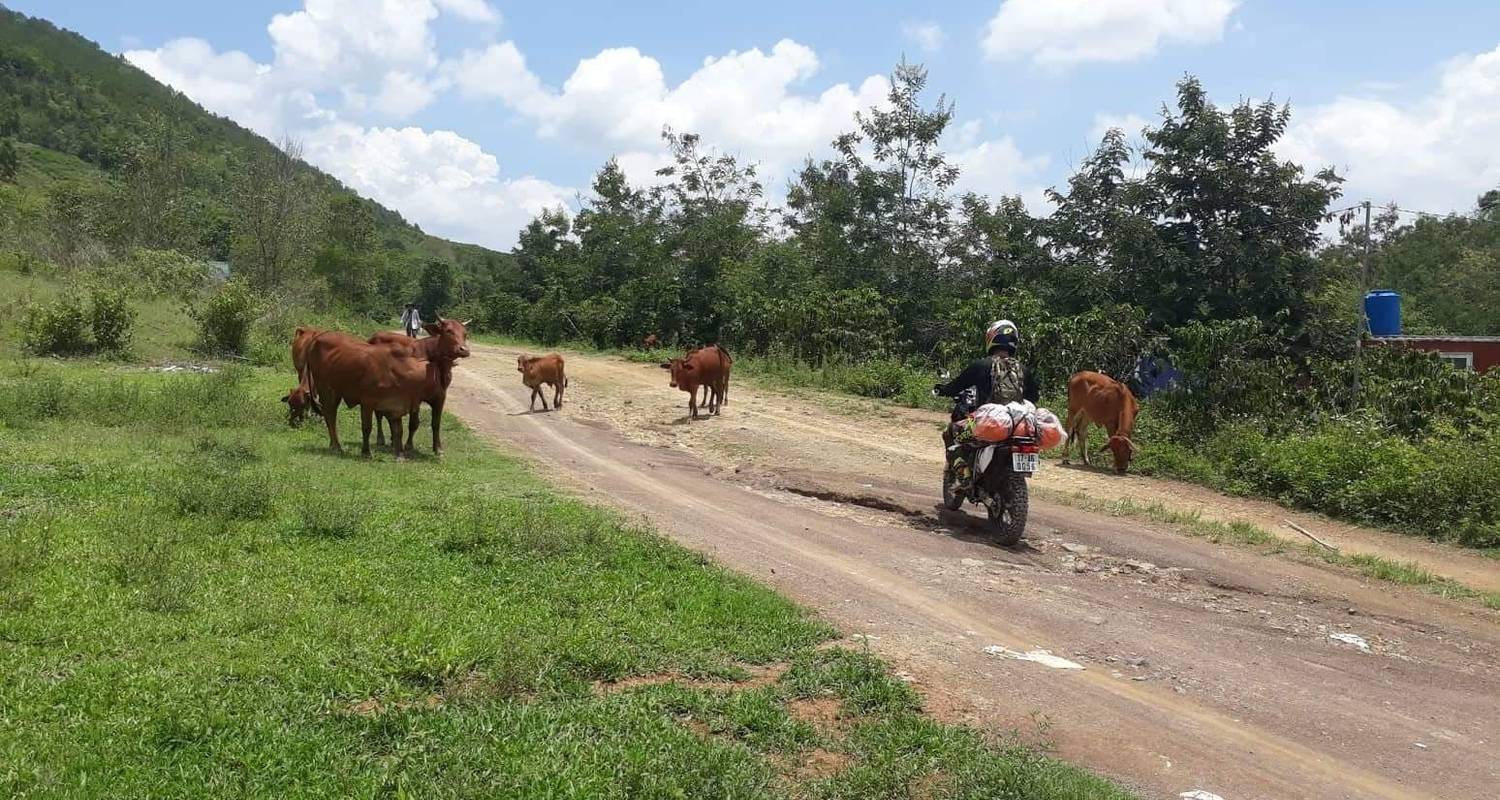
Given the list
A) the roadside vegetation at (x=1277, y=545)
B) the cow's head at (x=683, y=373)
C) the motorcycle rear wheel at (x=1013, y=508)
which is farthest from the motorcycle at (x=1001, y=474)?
the cow's head at (x=683, y=373)

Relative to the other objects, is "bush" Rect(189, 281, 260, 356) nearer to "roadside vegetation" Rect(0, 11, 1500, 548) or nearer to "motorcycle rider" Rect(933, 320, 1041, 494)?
"roadside vegetation" Rect(0, 11, 1500, 548)

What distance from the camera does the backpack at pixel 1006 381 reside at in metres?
9.17

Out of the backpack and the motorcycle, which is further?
the backpack

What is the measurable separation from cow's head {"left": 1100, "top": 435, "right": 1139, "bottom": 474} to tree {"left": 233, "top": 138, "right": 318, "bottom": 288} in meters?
33.5

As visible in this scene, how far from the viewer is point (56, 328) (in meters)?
19.0

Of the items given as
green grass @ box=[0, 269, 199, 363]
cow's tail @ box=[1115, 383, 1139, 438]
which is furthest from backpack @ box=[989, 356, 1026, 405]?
green grass @ box=[0, 269, 199, 363]

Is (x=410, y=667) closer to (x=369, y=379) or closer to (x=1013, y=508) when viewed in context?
(x=1013, y=508)

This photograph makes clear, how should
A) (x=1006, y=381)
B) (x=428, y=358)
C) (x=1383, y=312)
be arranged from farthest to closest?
(x=1383, y=312) < (x=428, y=358) < (x=1006, y=381)

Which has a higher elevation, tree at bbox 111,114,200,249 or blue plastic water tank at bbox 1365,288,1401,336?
tree at bbox 111,114,200,249

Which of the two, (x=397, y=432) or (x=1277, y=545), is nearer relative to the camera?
(x=1277, y=545)

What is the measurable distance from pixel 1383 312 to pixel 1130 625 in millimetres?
17185

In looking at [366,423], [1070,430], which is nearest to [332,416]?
[366,423]

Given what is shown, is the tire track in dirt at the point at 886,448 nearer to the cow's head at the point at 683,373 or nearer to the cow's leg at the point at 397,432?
the cow's head at the point at 683,373

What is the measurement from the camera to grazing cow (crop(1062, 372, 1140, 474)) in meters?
13.7
